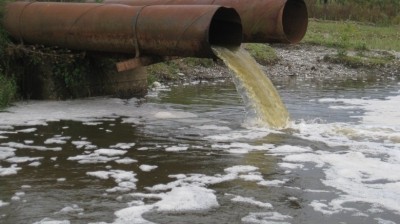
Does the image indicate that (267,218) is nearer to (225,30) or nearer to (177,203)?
(177,203)

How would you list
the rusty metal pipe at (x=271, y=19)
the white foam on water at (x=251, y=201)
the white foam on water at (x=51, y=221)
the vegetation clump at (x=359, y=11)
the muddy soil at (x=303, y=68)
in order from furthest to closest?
the vegetation clump at (x=359, y=11) → the muddy soil at (x=303, y=68) → the rusty metal pipe at (x=271, y=19) → the white foam on water at (x=251, y=201) → the white foam on water at (x=51, y=221)

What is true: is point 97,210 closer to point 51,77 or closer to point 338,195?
point 338,195

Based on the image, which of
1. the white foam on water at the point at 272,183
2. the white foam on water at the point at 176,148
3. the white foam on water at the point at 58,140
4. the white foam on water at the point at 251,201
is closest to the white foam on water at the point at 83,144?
the white foam on water at the point at 58,140

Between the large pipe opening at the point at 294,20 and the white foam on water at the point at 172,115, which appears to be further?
the large pipe opening at the point at 294,20

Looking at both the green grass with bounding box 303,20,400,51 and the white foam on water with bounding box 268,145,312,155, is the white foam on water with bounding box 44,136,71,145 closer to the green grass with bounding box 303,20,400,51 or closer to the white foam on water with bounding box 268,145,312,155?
the white foam on water with bounding box 268,145,312,155

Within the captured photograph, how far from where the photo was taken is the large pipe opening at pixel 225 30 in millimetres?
9946

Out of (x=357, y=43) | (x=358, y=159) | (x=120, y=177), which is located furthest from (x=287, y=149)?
(x=357, y=43)

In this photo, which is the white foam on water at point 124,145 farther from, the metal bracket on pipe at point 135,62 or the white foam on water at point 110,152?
the metal bracket on pipe at point 135,62

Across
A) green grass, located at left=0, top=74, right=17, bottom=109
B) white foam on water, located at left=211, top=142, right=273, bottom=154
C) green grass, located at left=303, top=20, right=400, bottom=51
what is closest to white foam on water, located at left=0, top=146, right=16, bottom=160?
white foam on water, located at left=211, top=142, right=273, bottom=154

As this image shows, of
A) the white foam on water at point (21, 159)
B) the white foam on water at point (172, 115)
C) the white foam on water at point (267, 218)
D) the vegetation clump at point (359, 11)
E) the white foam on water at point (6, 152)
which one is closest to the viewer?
the white foam on water at point (267, 218)

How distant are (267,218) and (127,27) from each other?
5.68 m

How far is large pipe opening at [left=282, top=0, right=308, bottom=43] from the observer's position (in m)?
11.0

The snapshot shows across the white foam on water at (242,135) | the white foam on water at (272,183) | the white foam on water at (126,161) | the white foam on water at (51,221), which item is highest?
the white foam on water at (51,221)

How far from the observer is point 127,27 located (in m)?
10.1
